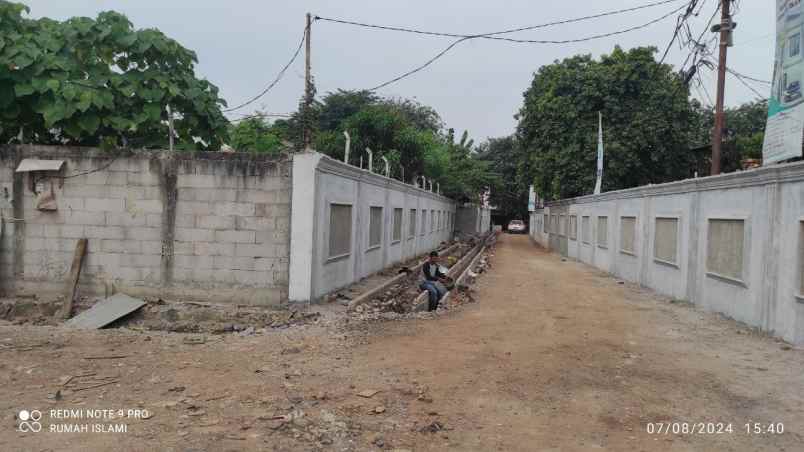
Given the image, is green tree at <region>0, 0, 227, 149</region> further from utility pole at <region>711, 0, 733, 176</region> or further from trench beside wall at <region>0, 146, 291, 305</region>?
utility pole at <region>711, 0, 733, 176</region>

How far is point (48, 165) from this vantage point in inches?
355

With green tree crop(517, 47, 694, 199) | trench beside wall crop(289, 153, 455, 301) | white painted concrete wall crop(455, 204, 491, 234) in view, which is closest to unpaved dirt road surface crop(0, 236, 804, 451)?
trench beside wall crop(289, 153, 455, 301)

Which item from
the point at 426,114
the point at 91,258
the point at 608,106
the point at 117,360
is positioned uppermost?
the point at 426,114

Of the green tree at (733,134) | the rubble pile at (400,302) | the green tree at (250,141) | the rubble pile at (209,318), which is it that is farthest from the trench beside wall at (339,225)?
the green tree at (733,134)

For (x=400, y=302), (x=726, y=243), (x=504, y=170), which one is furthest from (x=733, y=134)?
(x=400, y=302)

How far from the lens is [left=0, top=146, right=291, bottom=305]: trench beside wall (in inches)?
352

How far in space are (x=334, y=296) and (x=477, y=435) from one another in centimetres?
611

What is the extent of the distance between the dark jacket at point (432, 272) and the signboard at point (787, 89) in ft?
20.1

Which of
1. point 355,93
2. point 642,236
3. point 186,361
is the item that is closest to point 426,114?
point 355,93

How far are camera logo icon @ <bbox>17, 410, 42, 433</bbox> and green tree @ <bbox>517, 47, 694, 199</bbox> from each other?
25.0m

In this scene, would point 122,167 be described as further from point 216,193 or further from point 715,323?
point 715,323

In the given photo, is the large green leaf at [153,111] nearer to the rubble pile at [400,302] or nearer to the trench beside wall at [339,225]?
the trench beside wall at [339,225]

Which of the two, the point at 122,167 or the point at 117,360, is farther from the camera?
the point at 122,167

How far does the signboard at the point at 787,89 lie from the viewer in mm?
7770
